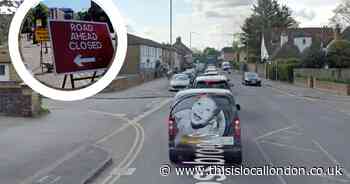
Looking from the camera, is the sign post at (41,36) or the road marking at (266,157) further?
the road marking at (266,157)

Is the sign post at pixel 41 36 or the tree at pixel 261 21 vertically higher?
the tree at pixel 261 21

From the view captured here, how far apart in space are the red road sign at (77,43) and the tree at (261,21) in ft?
322

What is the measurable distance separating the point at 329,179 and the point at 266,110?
15.0 metres

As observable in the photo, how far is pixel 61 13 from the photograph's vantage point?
3.15m

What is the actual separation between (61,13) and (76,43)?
0.72 ft

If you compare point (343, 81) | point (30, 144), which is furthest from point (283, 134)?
point (343, 81)

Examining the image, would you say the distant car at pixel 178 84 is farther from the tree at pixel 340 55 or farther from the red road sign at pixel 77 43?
the red road sign at pixel 77 43

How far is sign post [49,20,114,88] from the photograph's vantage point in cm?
311

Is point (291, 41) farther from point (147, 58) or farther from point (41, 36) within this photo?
A: point (41, 36)

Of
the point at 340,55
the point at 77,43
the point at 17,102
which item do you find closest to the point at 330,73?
the point at 340,55

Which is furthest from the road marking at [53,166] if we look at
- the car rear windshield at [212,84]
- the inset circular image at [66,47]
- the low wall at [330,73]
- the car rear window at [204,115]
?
the low wall at [330,73]

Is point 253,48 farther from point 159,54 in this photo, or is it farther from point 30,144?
point 30,144

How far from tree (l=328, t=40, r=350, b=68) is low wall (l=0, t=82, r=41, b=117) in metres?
36.8

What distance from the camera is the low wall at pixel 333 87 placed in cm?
3662
